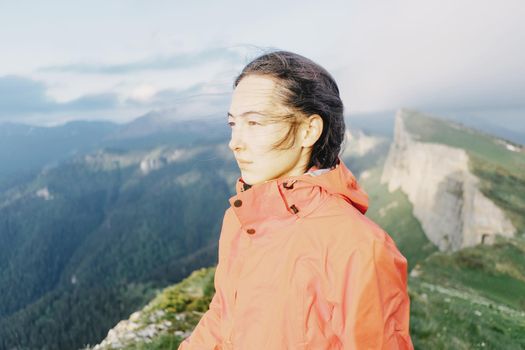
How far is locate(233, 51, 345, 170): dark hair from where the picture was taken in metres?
3.32

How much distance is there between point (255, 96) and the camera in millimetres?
3363

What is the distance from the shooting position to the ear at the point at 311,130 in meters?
3.42

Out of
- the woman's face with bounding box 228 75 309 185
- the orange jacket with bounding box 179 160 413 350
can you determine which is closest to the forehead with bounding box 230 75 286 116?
the woman's face with bounding box 228 75 309 185

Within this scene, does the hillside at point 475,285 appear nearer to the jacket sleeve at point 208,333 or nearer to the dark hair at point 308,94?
the jacket sleeve at point 208,333

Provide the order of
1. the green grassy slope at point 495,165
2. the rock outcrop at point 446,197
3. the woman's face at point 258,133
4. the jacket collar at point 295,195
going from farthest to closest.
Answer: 1. the rock outcrop at point 446,197
2. the green grassy slope at point 495,165
3. the woman's face at point 258,133
4. the jacket collar at point 295,195

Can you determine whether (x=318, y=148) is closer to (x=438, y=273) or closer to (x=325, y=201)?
(x=325, y=201)

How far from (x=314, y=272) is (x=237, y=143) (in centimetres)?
128

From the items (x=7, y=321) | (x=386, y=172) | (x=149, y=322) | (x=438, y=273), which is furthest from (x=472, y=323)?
(x=7, y=321)

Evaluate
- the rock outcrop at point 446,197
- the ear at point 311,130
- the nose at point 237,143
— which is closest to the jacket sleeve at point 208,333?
the nose at point 237,143

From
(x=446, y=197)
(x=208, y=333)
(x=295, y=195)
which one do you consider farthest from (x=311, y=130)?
(x=446, y=197)

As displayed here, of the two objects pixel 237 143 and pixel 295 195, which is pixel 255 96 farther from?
pixel 295 195

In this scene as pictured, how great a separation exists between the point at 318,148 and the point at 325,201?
70 cm

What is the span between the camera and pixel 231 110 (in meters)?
3.49

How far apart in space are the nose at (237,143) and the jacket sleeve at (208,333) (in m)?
1.68
